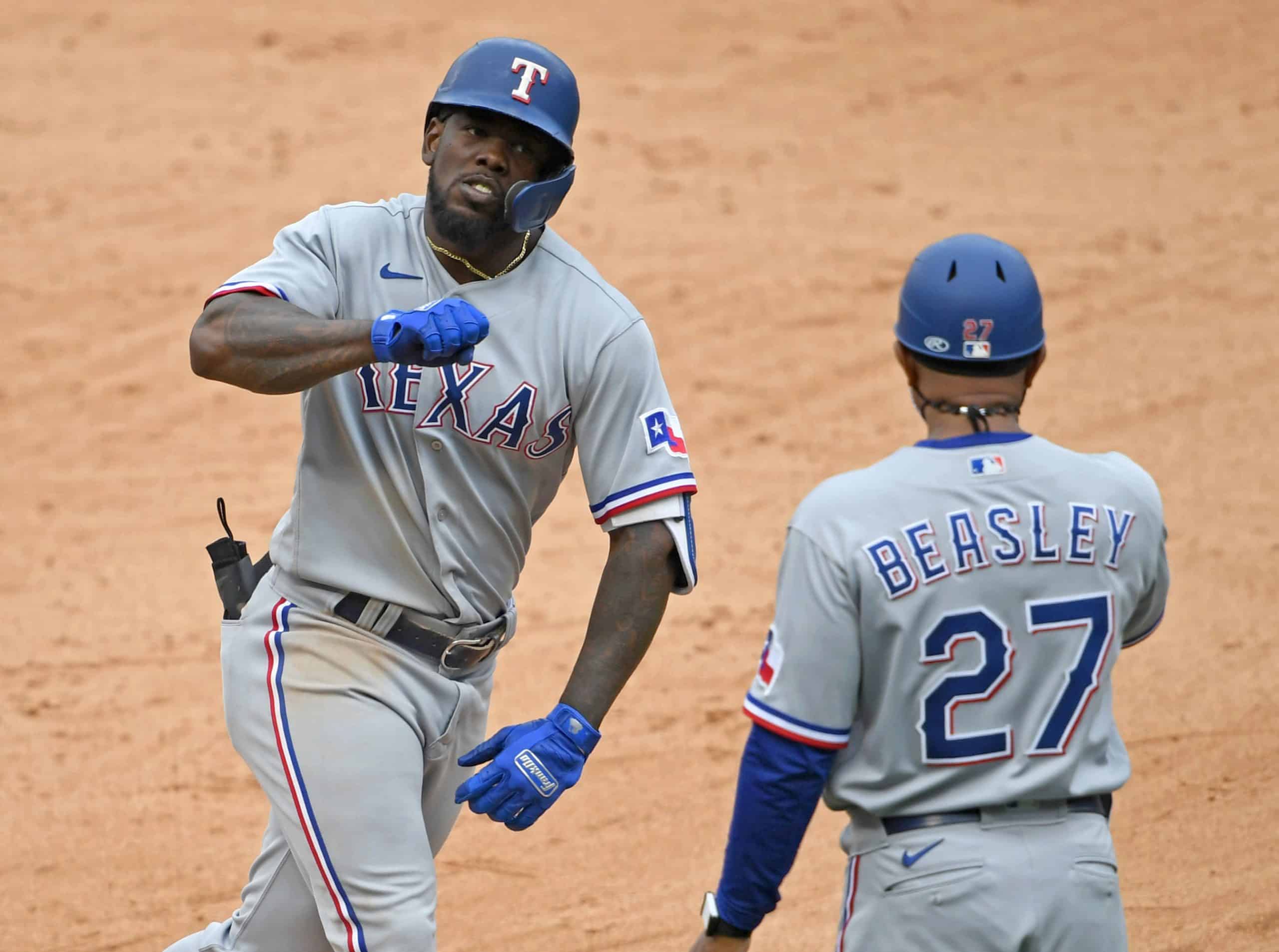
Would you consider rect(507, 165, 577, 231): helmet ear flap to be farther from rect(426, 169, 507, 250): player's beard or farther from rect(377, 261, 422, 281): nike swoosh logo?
rect(377, 261, 422, 281): nike swoosh logo

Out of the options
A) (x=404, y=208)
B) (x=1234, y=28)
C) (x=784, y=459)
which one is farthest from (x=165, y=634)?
(x=1234, y=28)

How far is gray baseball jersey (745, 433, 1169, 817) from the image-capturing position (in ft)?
8.57

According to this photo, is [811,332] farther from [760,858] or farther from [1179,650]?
[760,858]

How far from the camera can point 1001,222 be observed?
10969mm

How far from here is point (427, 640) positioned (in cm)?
348

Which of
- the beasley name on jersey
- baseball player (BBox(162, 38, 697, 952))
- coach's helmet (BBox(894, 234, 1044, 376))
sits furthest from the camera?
baseball player (BBox(162, 38, 697, 952))

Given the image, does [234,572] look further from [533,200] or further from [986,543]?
[986,543]

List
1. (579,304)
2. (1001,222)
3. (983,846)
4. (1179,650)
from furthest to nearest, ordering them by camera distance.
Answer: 1. (1001,222)
2. (1179,650)
3. (579,304)
4. (983,846)

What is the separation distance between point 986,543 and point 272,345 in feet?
4.74

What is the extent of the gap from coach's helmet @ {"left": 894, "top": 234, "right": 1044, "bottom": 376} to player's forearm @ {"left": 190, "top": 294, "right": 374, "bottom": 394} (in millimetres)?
1058

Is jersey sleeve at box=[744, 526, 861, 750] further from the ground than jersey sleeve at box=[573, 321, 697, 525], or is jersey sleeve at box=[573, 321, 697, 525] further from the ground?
jersey sleeve at box=[573, 321, 697, 525]

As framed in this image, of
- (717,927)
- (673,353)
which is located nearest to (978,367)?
(717,927)

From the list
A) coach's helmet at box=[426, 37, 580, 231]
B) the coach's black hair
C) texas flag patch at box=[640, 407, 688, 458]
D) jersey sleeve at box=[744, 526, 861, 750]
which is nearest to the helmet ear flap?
coach's helmet at box=[426, 37, 580, 231]

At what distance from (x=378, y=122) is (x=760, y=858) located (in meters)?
10.1
